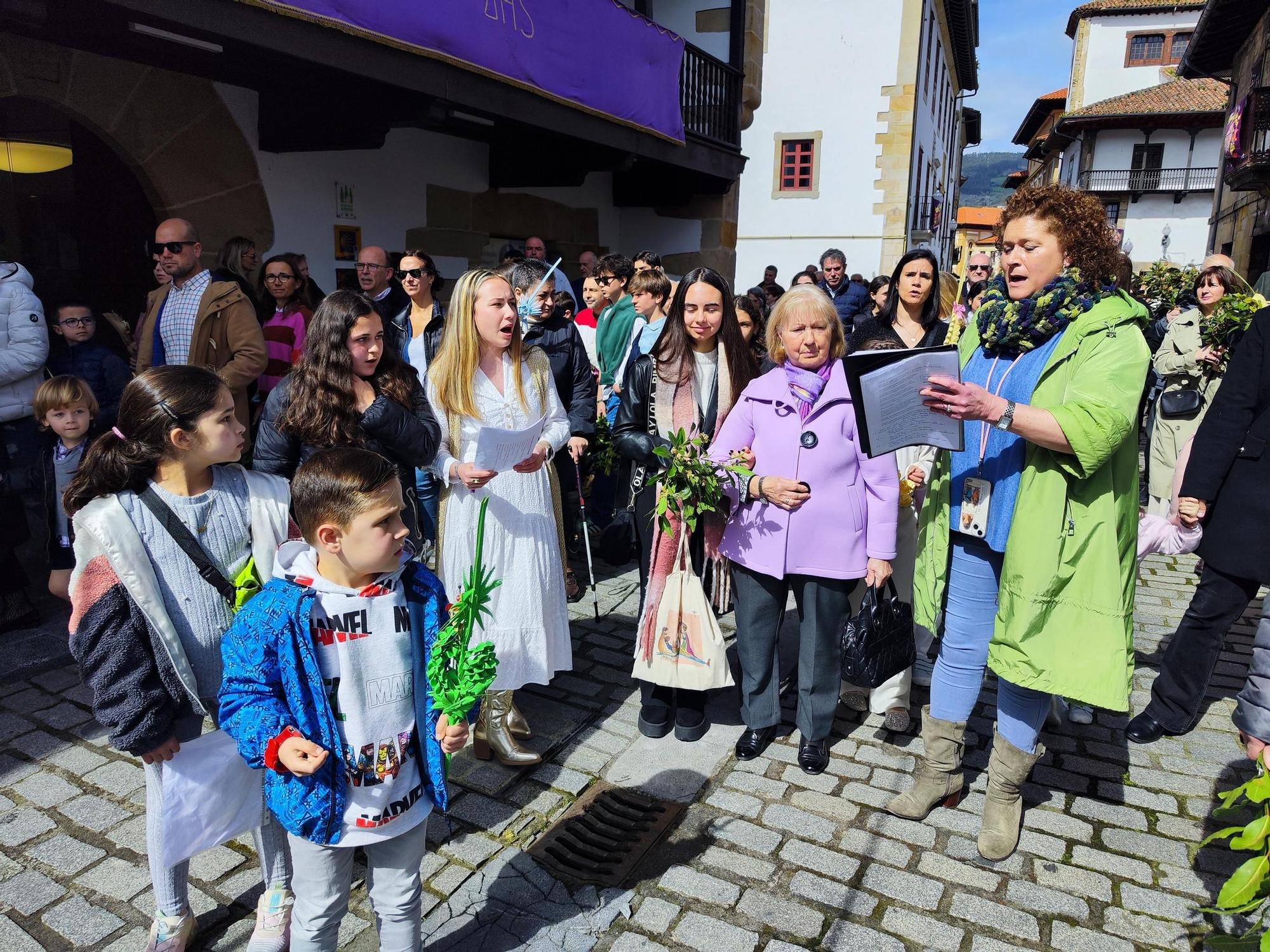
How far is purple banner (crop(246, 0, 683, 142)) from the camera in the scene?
195 inches

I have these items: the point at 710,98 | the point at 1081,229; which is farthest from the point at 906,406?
the point at 710,98

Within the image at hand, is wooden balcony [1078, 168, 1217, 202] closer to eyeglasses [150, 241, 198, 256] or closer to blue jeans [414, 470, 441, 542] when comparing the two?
blue jeans [414, 470, 441, 542]

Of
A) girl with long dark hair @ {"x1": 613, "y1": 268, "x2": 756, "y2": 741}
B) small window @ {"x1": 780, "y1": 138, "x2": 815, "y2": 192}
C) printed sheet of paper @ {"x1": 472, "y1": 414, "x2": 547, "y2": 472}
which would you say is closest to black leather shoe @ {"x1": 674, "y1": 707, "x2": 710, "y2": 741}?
girl with long dark hair @ {"x1": 613, "y1": 268, "x2": 756, "y2": 741}

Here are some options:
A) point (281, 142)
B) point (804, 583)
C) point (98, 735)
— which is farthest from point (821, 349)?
point (281, 142)

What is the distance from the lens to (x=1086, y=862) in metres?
2.81

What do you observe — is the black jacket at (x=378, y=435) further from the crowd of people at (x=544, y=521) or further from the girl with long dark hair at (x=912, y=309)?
the girl with long dark hair at (x=912, y=309)

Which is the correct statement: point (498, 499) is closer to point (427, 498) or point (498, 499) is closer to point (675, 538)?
point (675, 538)

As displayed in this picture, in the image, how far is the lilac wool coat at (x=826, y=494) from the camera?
10.4 feet

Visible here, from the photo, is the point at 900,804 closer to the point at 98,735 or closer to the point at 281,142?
the point at 98,735

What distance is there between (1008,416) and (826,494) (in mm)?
841

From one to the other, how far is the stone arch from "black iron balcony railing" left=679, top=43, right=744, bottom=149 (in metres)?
4.35

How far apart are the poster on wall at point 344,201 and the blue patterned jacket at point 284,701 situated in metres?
5.86

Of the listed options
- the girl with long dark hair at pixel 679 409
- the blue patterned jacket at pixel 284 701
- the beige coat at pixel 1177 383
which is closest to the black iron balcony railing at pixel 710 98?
the beige coat at pixel 1177 383

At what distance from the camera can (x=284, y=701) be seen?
1880mm
